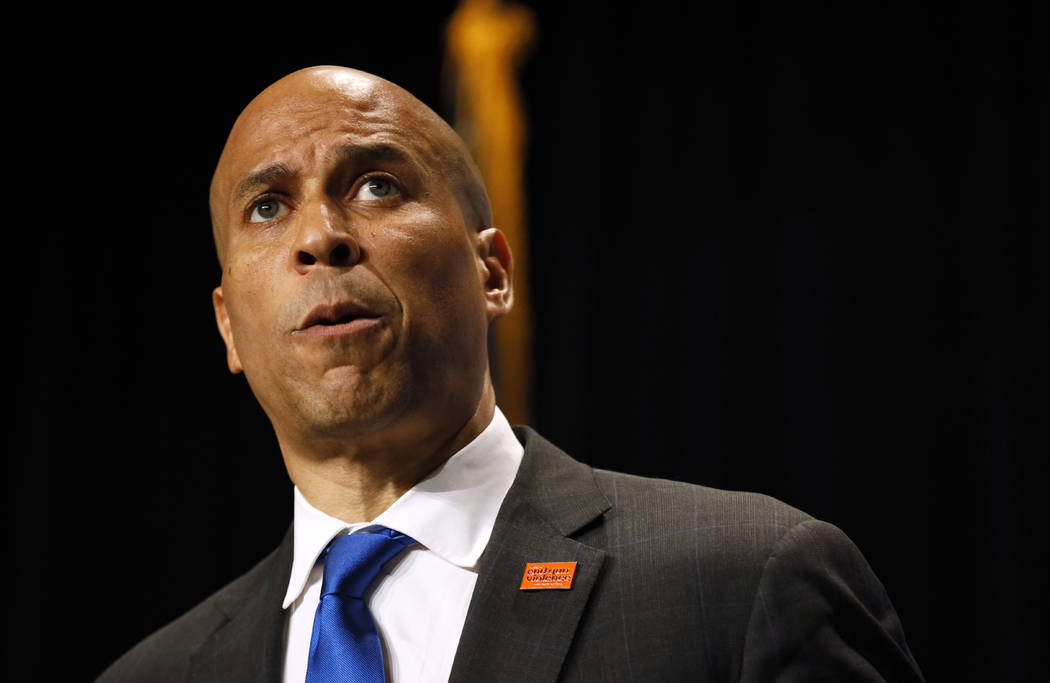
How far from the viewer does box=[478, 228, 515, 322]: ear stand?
182cm

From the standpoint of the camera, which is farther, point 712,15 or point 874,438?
point 712,15

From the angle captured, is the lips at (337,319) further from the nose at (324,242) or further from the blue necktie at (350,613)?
the blue necktie at (350,613)

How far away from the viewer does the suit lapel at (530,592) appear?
1432 mm

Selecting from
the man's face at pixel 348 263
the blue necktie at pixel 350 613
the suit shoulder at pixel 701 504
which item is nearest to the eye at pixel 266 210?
the man's face at pixel 348 263

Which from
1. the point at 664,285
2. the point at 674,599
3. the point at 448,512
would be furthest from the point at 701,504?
the point at 664,285

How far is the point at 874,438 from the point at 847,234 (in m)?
0.63

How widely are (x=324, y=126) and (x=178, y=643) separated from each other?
816 mm

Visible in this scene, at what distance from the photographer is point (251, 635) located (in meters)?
1.70

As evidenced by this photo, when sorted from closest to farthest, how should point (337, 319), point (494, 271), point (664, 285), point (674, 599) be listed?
point (674, 599)
point (337, 319)
point (494, 271)
point (664, 285)

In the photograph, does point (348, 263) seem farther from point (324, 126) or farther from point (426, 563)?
point (426, 563)

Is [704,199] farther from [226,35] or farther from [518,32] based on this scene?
[226,35]

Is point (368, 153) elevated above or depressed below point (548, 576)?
above

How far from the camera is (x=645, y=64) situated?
13.7 feet

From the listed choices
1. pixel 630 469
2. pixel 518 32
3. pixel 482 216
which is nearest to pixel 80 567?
pixel 630 469
